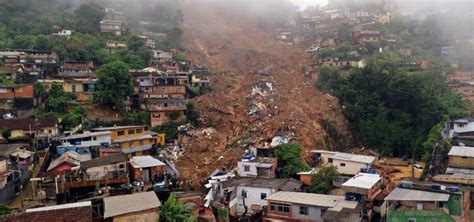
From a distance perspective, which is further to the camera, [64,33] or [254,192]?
[64,33]

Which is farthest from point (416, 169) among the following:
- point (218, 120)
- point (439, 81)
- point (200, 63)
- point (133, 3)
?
point (133, 3)

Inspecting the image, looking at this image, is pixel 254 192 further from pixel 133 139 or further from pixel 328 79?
pixel 328 79

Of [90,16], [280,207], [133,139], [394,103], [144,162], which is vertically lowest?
[280,207]

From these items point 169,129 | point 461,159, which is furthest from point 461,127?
point 169,129

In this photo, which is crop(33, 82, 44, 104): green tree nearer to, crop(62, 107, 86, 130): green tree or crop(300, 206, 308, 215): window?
crop(62, 107, 86, 130): green tree

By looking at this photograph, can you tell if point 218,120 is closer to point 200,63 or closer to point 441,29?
point 200,63

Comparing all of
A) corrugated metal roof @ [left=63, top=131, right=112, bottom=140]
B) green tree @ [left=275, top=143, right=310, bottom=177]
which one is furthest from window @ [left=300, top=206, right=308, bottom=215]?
corrugated metal roof @ [left=63, top=131, right=112, bottom=140]
